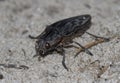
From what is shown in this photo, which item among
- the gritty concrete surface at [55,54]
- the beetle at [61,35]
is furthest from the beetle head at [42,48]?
the gritty concrete surface at [55,54]

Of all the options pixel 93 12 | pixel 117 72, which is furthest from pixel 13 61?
pixel 93 12

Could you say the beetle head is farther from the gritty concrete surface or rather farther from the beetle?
the gritty concrete surface

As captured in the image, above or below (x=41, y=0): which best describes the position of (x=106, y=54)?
above

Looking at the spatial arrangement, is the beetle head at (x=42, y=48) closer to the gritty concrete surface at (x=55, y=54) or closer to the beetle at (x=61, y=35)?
the beetle at (x=61, y=35)

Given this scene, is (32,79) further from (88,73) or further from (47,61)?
(88,73)

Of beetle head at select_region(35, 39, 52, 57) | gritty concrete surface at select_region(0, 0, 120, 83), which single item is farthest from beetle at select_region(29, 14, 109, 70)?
gritty concrete surface at select_region(0, 0, 120, 83)

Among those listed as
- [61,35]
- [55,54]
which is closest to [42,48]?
[55,54]

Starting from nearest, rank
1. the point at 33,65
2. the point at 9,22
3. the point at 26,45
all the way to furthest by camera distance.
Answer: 1. the point at 33,65
2. the point at 26,45
3. the point at 9,22
